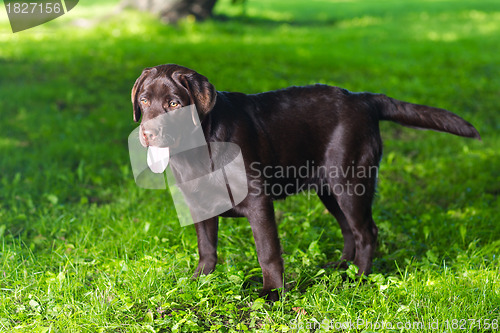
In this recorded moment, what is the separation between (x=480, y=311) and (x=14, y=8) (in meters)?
12.6


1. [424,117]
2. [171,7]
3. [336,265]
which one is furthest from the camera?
[171,7]

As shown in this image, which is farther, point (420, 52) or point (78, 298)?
point (420, 52)

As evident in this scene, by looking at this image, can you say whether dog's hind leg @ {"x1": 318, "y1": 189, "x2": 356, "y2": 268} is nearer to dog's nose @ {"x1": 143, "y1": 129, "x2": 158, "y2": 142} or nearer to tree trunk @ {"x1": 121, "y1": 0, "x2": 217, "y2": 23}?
dog's nose @ {"x1": 143, "y1": 129, "x2": 158, "y2": 142}

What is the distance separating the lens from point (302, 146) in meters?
3.48

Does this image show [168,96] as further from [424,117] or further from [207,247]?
[424,117]

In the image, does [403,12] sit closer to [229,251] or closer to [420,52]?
[420,52]

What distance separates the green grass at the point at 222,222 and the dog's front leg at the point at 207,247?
0.11 meters

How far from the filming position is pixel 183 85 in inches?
115

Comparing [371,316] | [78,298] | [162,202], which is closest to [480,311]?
[371,316]

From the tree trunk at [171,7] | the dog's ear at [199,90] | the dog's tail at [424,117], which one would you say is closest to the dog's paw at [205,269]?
the dog's ear at [199,90]

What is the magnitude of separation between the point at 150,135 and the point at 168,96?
25 centimetres

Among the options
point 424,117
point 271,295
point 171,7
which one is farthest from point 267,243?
point 171,7

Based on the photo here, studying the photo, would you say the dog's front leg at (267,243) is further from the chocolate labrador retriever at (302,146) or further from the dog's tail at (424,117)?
the dog's tail at (424,117)

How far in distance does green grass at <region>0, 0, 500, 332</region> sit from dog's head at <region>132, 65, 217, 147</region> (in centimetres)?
100
